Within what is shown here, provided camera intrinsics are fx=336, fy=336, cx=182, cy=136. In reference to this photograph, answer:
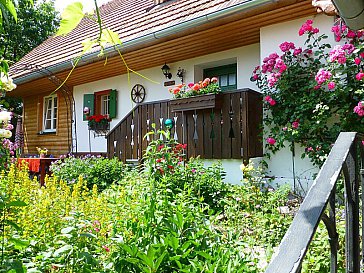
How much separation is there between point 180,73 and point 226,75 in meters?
1.05

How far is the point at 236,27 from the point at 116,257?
477 cm

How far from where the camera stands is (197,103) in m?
5.79

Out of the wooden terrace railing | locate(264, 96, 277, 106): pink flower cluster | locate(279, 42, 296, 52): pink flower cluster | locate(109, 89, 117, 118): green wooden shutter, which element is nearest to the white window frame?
locate(109, 89, 117, 118): green wooden shutter

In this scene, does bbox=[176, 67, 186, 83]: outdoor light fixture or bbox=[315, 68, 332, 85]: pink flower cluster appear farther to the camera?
bbox=[176, 67, 186, 83]: outdoor light fixture

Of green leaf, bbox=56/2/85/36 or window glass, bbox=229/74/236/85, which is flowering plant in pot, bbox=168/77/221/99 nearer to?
window glass, bbox=229/74/236/85

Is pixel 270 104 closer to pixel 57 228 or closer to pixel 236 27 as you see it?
pixel 236 27

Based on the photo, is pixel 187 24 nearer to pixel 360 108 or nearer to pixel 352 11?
pixel 360 108

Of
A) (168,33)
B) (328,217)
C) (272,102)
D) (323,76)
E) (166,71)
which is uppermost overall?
(168,33)

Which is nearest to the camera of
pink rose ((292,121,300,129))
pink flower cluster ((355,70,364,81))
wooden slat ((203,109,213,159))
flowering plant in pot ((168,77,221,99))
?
pink flower cluster ((355,70,364,81))

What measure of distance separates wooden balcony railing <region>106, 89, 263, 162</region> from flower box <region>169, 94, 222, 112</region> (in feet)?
0.26

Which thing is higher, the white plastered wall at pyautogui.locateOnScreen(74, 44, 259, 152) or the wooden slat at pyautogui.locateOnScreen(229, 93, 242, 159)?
the white plastered wall at pyautogui.locateOnScreen(74, 44, 259, 152)

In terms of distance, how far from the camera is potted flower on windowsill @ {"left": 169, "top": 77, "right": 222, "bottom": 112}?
556 cm

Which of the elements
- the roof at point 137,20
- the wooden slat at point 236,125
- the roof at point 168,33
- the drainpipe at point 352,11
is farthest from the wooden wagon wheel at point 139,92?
the drainpipe at point 352,11

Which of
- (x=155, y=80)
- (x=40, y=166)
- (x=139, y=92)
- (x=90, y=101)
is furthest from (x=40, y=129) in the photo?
(x=155, y=80)
